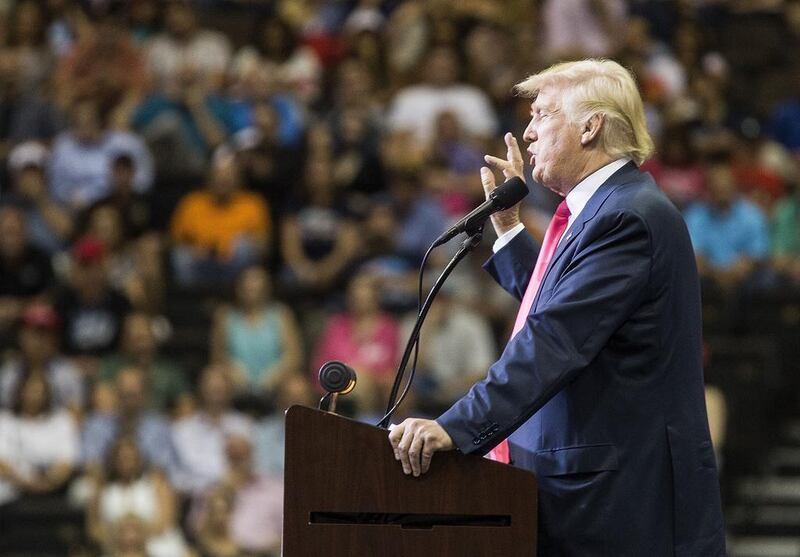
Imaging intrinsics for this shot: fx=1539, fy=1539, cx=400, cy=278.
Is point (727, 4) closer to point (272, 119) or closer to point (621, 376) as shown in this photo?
point (272, 119)

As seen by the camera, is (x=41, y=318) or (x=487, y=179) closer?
(x=487, y=179)

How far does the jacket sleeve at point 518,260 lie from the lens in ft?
12.6

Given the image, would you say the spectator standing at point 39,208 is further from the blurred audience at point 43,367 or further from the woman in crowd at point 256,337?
the woman in crowd at point 256,337

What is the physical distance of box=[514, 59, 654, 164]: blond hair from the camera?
3416 millimetres

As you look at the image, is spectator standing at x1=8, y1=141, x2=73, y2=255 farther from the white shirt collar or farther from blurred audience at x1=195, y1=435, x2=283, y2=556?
the white shirt collar

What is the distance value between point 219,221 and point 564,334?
20.8 ft

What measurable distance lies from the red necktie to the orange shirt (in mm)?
5706

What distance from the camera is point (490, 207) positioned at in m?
3.40

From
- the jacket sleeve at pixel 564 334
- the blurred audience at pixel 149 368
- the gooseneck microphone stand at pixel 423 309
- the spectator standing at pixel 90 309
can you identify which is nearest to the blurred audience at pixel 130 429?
the blurred audience at pixel 149 368

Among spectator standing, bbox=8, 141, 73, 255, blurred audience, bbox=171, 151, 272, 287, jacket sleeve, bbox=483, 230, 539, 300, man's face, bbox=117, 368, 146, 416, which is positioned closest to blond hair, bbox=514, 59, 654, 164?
jacket sleeve, bbox=483, 230, 539, 300

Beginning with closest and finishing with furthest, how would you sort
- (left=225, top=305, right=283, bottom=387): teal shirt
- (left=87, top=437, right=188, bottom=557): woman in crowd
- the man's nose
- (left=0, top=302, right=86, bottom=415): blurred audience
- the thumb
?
the man's nose → the thumb → (left=87, top=437, right=188, bottom=557): woman in crowd → (left=0, top=302, right=86, bottom=415): blurred audience → (left=225, top=305, right=283, bottom=387): teal shirt

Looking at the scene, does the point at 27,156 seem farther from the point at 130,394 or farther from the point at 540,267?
the point at 540,267

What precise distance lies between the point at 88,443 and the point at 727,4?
671 cm

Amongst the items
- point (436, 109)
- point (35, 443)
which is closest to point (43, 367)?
point (35, 443)
